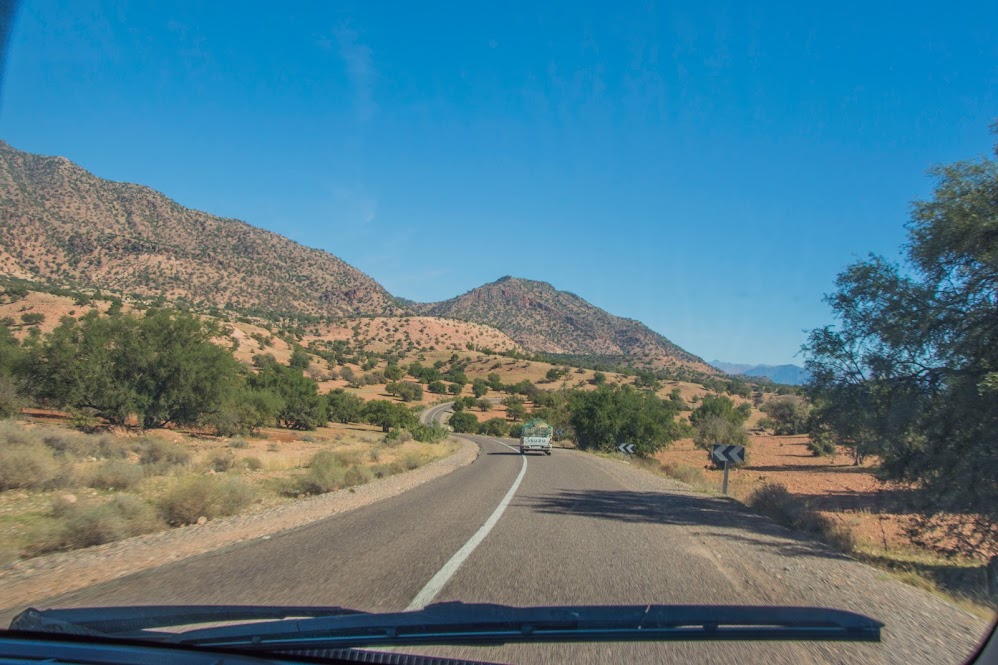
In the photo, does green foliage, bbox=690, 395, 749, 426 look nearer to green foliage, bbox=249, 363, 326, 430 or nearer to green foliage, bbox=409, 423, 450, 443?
green foliage, bbox=409, 423, 450, 443

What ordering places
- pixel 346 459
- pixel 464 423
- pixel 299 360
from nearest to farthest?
pixel 346 459
pixel 464 423
pixel 299 360

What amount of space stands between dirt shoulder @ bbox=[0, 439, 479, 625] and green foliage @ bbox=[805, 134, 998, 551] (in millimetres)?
10448

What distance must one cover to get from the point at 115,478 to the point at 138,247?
99166 millimetres

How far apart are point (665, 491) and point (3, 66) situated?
17.2 meters

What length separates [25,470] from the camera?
13977 millimetres

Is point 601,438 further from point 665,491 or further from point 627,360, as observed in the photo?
point 627,360

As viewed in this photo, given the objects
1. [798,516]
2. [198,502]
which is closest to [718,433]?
[798,516]

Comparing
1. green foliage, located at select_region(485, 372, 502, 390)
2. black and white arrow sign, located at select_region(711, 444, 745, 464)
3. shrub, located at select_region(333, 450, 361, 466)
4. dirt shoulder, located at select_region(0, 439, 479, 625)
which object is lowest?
shrub, located at select_region(333, 450, 361, 466)

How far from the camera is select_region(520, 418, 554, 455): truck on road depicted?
39.8 metres

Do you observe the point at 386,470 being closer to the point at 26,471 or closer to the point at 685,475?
the point at 26,471

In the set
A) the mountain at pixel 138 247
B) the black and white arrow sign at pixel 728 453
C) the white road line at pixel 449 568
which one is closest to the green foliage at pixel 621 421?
the black and white arrow sign at pixel 728 453

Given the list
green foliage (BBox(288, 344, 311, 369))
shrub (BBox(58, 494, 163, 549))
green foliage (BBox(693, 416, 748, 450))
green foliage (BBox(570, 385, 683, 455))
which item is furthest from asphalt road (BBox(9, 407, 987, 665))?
green foliage (BBox(288, 344, 311, 369))

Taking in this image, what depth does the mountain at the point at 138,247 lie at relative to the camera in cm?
8681

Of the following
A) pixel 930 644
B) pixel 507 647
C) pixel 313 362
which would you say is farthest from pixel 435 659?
pixel 313 362
